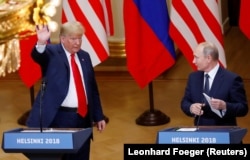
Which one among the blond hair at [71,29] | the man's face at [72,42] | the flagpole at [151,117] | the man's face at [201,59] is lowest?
the flagpole at [151,117]

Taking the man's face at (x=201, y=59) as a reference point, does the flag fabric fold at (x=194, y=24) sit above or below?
above

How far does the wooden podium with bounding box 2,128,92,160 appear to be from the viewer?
3.11m

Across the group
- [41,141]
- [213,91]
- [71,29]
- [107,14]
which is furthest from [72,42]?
[107,14]

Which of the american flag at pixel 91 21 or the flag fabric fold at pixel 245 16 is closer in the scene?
the flag fabric fold at pixel 245 16

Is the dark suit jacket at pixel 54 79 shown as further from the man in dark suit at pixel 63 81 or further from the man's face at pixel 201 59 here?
the man's face at pixel 201 59

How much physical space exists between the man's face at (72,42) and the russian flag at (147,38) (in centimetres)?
289

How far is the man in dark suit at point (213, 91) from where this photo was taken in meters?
4.24

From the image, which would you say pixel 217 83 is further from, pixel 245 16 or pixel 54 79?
pixel 245 16

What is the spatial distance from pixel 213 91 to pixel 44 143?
5.36 feet

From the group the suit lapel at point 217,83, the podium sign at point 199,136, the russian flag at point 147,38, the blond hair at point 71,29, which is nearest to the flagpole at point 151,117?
the russian flag at point 147,38

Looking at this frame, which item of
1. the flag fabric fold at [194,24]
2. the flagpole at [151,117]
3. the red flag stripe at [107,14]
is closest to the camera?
the flag fabric fold at [194,24]

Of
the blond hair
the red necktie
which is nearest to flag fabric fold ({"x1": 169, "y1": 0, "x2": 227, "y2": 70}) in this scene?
the red necktie

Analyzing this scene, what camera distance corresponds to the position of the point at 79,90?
4359 millimetres

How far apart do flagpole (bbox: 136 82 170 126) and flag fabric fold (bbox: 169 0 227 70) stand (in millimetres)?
1102
